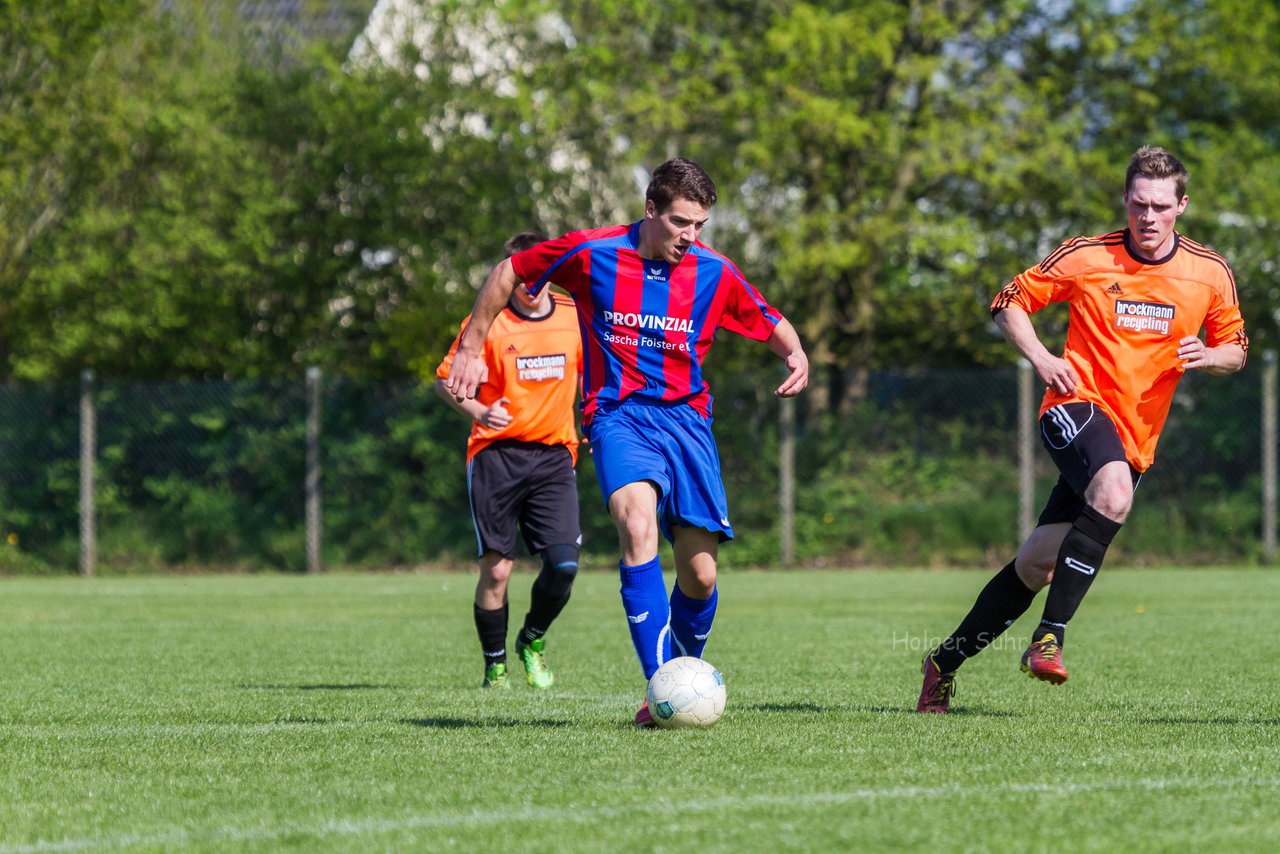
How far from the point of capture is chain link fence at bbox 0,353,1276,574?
711 inches

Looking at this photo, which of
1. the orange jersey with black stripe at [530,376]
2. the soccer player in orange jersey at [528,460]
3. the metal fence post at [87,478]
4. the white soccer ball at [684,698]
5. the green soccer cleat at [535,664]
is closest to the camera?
the white soccer ball at [684,698]

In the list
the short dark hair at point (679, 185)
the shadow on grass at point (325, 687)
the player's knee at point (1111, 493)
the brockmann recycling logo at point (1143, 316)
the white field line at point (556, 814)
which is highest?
the short dark hair at point (679, 185)

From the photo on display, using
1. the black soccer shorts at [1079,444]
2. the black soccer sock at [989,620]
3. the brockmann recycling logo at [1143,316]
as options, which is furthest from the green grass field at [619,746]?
the brockmann recycling logo at [1143,316]

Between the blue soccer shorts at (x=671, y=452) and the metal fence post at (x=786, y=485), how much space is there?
11.7 meters

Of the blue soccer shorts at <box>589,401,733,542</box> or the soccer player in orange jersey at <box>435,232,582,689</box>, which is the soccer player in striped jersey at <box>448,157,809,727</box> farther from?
the soccer player in orange jersey at <box>435,232,582,689</box>

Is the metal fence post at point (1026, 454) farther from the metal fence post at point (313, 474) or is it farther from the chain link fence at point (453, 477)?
the metal fence post at point (313, 474)

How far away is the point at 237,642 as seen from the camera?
10328mm

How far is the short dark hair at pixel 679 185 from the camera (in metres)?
6.09

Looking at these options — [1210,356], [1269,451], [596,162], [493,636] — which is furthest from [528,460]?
[596,162]

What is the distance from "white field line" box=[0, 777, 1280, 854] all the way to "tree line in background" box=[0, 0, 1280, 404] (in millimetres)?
14618

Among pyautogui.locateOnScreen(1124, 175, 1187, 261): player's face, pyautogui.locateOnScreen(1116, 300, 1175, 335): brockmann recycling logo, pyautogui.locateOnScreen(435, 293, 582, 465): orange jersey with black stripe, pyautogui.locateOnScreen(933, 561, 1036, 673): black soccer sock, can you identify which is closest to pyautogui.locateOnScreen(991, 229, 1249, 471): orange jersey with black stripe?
pyautogui.locateOnScreen(1116, 300, 1175, 335): brockmann recycling logo

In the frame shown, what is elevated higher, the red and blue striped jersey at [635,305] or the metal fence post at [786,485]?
the red and blue striped jersey at [635,305]

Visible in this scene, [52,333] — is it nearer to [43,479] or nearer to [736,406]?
[43,479]

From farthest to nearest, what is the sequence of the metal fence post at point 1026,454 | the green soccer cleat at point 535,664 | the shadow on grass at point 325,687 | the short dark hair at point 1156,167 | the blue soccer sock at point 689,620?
1. the metal fence post at point 1026,454
2. the green soccer cleat at point 535,664
3. the shadow on grass at point 325,687
4. the blue soccer sock at point 689,620
5. the short dark hair at point 1156,167
